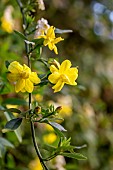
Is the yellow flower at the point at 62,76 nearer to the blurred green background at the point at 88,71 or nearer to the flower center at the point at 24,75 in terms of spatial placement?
the flower center at the point at 24,75

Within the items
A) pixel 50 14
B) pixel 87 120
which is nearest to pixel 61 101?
pixel 87 120

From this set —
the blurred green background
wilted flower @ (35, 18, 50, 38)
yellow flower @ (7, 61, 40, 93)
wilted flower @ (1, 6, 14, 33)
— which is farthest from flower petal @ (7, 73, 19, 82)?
the blurred green background

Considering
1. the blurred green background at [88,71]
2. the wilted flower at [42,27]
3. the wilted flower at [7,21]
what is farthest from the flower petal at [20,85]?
the blurred green background at [88,71]

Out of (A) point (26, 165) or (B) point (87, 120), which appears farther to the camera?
(B) point (87, 120)

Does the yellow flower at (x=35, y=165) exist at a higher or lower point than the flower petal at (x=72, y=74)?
lower

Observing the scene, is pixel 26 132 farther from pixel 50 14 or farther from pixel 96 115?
pixel 50 14

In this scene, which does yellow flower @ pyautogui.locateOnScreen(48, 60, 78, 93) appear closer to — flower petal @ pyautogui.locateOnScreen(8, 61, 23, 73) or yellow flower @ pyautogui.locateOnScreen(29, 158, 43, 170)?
flower petal @ pyautogui.locateOnScreen(8, 61, 23, 73)
